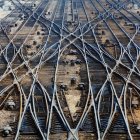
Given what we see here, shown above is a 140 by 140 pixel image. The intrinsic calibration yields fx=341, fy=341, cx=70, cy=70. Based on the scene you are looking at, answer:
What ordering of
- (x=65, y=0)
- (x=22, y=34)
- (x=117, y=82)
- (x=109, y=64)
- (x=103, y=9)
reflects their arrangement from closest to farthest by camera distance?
(x=117, y=82) → (x=109, y=64) → (x=22, y=34) → (x=103, y=9) → (x=65, y=0)

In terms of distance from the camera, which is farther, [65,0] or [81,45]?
[65,0]

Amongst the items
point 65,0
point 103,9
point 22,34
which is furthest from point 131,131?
point 65,0

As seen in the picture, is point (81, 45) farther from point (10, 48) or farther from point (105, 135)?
point (105, 135)

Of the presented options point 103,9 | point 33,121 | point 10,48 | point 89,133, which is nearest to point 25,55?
point 10,48

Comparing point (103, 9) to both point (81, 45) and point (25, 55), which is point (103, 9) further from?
point (25, 55)

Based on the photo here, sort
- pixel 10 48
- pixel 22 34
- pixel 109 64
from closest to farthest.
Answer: pixel 109 64, pixel 10 48, pixel 22 34

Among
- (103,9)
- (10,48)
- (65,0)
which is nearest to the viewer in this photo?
(10,48)
